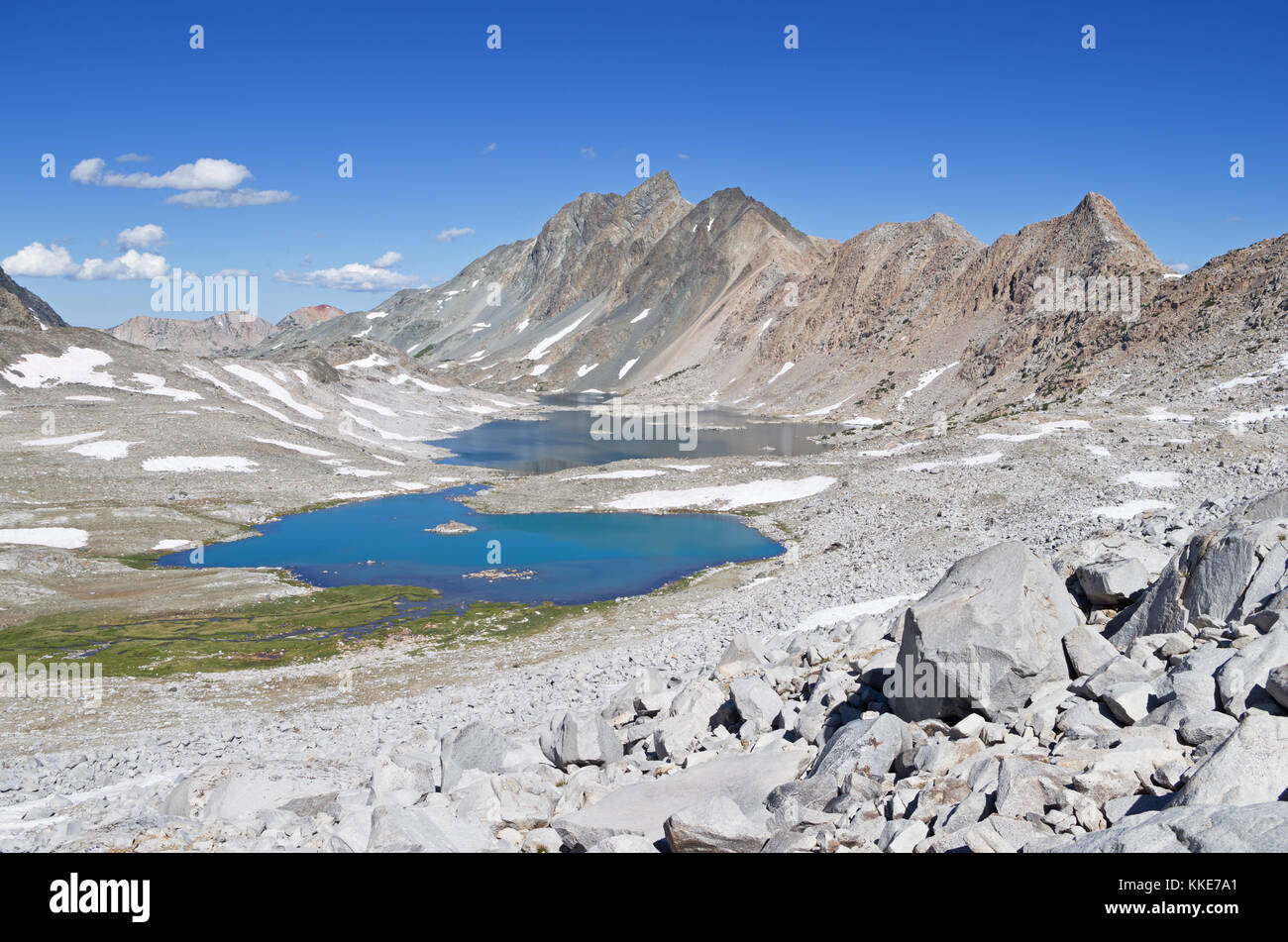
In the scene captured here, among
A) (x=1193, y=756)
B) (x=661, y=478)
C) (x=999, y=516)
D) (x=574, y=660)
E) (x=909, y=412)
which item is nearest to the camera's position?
(x=1193, y=756)

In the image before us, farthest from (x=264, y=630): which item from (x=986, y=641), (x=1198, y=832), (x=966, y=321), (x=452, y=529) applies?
(x=966, y=321)

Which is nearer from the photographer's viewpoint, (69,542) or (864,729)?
(864,729)

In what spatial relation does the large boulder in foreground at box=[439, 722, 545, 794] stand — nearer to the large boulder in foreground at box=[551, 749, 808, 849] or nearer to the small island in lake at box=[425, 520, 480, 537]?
the large boulder in foreground at box=[551, 749, 808, 849]

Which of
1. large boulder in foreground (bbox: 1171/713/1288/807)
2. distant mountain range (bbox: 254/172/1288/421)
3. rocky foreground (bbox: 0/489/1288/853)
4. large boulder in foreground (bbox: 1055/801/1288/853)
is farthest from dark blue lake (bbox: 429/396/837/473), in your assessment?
large boulder in foreground (bbox: 1055/801/1288/853)

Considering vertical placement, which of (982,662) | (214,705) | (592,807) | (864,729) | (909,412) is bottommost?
(214,705)

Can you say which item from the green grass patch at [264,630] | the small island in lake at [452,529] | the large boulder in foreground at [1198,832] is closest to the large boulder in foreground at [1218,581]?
the large boulder in foreground at [1198,832]

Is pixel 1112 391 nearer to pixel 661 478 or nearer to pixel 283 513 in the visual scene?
pixel 661 478

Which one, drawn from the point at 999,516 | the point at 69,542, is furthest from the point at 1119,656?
the point at 69,542
